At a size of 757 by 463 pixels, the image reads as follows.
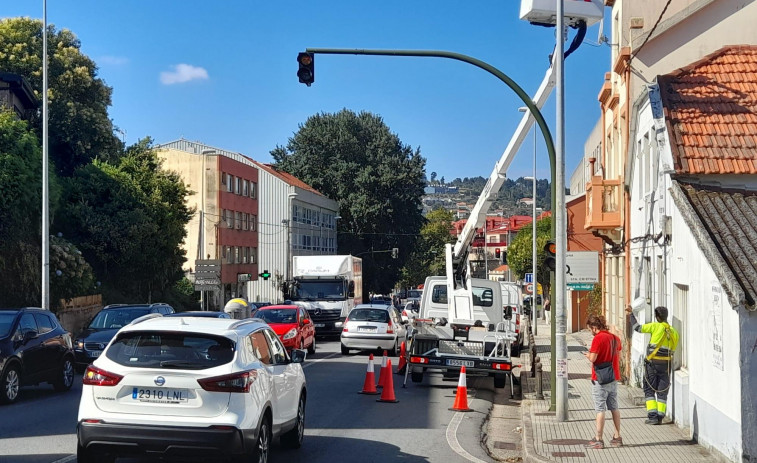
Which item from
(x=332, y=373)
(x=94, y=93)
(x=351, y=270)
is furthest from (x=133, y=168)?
(x=332, y=373)

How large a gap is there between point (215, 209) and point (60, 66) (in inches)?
600

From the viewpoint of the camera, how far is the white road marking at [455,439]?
11.8 meters

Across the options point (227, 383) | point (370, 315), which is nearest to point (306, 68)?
point (227, 383)

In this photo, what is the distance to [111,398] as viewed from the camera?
883 centimetres

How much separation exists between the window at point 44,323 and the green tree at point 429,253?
56250 millimetres

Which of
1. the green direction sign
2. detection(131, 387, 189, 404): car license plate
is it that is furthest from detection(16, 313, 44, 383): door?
the green direction sign

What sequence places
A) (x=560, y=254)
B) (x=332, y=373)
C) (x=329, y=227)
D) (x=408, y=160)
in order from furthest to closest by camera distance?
(x=329, y=227)
(x=408, y=160)
(x=332, y=373)
(x=560, y=254)

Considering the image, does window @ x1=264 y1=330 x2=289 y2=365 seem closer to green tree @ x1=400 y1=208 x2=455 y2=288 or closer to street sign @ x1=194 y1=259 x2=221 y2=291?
street sign @ x1=194 y1=259 x2=221 y2=291

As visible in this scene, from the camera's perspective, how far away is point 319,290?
3800 centimetres

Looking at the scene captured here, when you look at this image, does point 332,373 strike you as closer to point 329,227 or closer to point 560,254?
point 560,254

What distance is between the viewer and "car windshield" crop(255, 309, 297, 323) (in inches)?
1120

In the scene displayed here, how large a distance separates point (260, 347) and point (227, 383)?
1258 mm

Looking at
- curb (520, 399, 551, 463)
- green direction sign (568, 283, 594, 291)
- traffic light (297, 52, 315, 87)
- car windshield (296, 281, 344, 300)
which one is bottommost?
curb (520, 399, 551, 463)

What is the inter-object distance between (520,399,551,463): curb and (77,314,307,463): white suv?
362 centimetres
